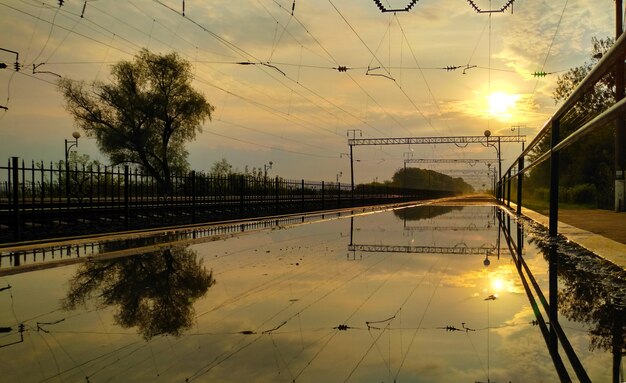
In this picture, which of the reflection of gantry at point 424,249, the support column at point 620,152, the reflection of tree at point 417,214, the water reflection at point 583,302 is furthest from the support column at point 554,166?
the support column at point 620,152

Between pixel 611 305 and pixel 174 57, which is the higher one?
pixel 174 57

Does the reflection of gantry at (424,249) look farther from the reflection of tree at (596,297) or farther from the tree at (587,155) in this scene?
the tree at (587,155)

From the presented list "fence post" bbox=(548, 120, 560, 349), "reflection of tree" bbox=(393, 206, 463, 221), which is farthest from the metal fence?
"fence post" bbox=(548, 120, 560, 349)

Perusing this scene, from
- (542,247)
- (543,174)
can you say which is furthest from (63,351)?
(543,174)

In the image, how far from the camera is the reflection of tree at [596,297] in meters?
2.80

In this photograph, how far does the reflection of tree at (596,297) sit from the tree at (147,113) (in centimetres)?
4544

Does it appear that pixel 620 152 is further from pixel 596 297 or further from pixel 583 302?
pixel 583 302

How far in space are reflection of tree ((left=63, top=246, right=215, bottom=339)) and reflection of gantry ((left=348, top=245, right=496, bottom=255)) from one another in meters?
2.40

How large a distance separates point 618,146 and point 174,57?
44722 mm

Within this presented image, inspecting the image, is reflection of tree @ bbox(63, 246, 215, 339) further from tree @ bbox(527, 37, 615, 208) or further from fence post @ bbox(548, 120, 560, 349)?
tree @ bbox(527, 37, 615, 208)

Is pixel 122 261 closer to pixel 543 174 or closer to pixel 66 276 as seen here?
pixel 66 276

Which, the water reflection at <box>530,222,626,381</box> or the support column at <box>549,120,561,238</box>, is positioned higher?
the support column at <box>549,120,561,238</box>

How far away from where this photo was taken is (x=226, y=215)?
2216cm

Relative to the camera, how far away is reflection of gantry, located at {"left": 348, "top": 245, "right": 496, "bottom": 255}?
6.91m
